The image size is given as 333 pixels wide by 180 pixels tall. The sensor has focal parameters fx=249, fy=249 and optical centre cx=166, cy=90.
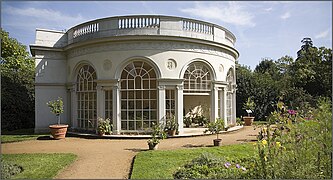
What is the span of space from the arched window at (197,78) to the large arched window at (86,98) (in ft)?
15.3

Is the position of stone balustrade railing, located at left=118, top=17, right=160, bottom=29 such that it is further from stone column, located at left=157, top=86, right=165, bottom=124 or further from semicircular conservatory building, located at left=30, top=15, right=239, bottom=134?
stone column, located at left=157, top=86, right=165, bottom=124

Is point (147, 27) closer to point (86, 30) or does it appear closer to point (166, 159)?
point (86, 30)

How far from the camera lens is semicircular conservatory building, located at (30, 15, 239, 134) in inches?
452

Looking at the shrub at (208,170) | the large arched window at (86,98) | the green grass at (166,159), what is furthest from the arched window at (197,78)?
the shrub at (208,170)

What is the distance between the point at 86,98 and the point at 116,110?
2348 mm

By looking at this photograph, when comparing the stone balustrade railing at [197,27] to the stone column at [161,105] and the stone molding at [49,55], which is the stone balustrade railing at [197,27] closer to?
the stone column at [161,105]

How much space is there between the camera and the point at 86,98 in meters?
12.9

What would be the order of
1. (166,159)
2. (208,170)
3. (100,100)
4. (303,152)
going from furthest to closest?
(100,100) < (166,159) < (208,170) < (303,152)

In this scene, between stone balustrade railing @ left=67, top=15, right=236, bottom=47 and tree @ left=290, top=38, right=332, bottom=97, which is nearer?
tree @ left=290, top=38, right=332, bottom=97

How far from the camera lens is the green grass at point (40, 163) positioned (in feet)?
19.1

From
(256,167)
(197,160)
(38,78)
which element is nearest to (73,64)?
(38,78)

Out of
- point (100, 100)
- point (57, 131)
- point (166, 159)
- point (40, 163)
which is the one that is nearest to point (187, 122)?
point (100, 100)

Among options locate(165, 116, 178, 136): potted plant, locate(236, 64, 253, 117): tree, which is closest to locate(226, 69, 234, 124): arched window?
locate(165, 116, 178, 136): potted plant

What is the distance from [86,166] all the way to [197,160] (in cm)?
295
